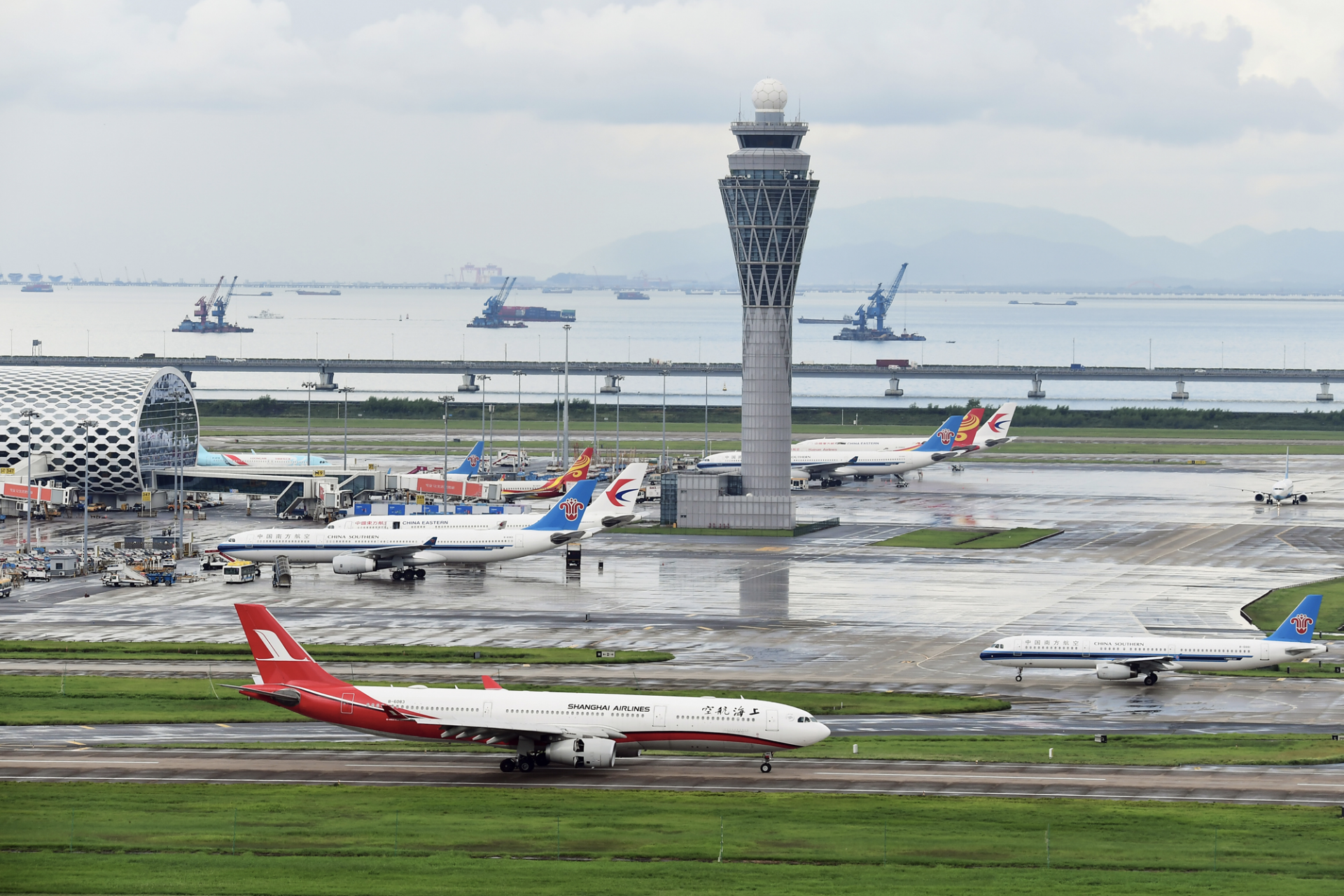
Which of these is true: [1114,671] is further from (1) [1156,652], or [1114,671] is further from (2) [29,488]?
(2) [29,488]

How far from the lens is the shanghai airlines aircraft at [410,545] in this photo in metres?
116

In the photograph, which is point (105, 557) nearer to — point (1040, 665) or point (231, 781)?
point (231, 781)

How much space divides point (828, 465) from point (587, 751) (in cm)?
12105

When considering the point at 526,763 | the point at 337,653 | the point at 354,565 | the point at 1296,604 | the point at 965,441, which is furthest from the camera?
the point at 965,441

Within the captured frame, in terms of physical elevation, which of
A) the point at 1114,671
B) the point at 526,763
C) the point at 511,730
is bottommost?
the point at 526,763

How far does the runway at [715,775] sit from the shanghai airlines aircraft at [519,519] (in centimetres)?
5050

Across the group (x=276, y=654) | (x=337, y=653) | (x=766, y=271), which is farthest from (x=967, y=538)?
(x=276, y=654)

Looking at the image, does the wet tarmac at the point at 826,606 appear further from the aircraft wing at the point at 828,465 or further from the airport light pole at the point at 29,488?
the aircraft wing at the point at 828,465

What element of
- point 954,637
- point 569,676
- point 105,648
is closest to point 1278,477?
point 954,637

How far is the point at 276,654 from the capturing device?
64688mm

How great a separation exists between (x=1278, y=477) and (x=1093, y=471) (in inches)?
850

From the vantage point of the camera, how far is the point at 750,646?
9081cm

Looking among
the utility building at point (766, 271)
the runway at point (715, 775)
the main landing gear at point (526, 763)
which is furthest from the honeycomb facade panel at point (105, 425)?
the main landing gear at point (526, 763)

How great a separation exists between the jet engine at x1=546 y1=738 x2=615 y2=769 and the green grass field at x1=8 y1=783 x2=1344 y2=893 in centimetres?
196
